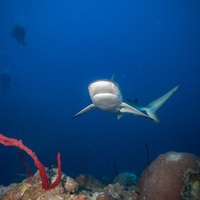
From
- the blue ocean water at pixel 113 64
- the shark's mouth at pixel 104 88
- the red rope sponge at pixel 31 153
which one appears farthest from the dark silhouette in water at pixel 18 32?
the blue ocean water at pixel 113 64

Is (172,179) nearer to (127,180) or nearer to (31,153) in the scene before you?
(31,153)

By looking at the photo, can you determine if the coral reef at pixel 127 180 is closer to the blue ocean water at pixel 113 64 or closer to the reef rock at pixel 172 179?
the reef rock at pixel 172 179

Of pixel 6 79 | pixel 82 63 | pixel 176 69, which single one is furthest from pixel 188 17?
pixel 6 79

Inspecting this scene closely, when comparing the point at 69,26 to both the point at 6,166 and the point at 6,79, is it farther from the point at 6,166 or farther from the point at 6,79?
the point at 6,166

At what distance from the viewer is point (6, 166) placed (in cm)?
5031

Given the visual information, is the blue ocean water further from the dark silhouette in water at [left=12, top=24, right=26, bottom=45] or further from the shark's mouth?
the shark's mouth

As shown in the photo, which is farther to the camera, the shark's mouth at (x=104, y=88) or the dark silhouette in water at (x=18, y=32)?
the dark silhouette in water at (x=18, y=32)

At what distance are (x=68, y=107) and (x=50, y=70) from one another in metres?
28.6

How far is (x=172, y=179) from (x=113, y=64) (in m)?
139

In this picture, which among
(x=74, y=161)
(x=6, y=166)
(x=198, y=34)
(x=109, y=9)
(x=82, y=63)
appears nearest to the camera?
(x=6, y=166)

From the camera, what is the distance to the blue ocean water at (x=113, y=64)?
412ft

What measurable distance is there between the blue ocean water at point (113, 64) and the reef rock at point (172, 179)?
363 feet

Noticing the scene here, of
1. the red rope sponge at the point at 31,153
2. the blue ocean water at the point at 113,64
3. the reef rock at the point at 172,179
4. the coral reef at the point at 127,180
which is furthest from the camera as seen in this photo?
the blue ocean water at the point at 113,64

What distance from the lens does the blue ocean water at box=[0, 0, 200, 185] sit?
126 meters
